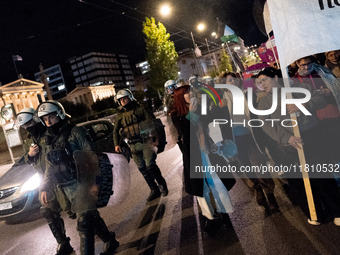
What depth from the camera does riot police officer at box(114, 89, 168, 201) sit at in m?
5.27

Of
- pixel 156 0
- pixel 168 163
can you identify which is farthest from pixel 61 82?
pixel 168 163

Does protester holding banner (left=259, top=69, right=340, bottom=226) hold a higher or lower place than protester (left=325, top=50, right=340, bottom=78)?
lower

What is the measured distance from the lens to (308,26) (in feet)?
7.97

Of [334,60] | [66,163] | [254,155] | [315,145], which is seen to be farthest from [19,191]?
[334,60]

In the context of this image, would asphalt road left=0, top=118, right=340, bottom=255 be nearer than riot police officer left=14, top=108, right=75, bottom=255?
Yes

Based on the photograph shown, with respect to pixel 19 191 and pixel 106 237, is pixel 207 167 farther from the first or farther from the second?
pixel 19 191

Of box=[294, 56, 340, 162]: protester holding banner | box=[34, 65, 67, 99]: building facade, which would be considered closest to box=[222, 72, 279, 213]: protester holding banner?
box=[294, 56, 340, 162]: protester holding banner

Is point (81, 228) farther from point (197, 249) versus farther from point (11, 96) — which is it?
point (11, 96)

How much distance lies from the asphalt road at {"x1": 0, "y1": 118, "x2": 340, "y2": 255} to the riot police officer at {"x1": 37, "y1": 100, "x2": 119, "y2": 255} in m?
0.41

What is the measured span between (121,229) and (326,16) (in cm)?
383

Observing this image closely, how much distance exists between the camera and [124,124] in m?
5.40

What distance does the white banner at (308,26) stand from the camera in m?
2.36

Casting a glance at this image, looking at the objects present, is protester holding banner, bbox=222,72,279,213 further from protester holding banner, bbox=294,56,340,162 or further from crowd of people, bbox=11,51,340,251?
protester holding banner, bbox=294,56,340,162

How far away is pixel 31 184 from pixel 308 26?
5.74 meters
